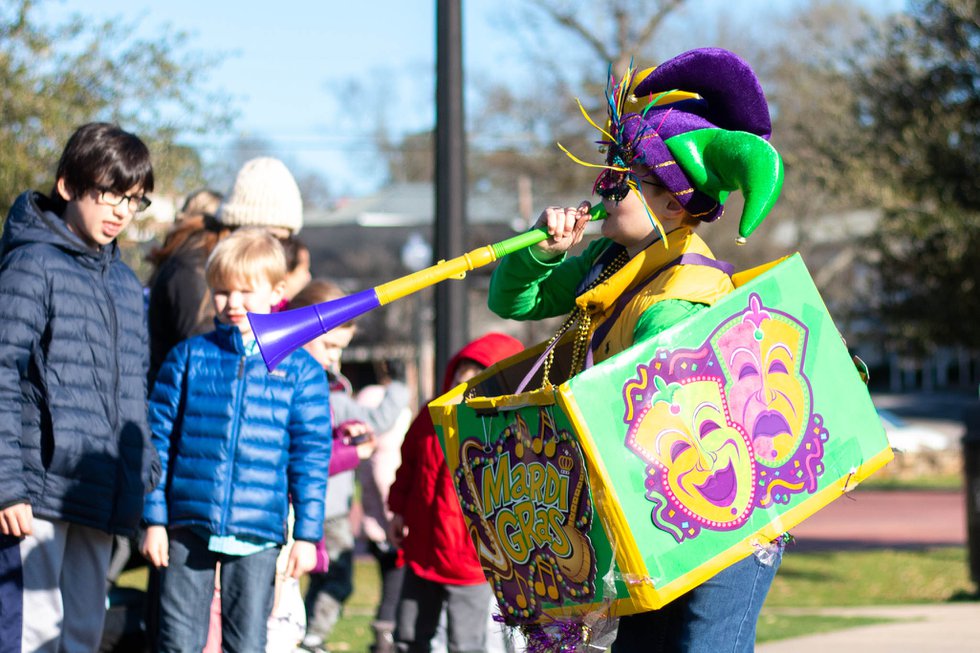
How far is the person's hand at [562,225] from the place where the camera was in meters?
3.19

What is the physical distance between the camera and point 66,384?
396cm

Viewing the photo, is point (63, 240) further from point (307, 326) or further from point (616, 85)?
point (616, 85)

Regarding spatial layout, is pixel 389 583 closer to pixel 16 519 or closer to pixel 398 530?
pixel 398 530

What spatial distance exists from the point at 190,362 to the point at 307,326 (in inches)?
48.1

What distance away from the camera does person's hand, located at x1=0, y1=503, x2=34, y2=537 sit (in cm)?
375

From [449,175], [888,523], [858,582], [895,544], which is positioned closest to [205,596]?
[449,175]

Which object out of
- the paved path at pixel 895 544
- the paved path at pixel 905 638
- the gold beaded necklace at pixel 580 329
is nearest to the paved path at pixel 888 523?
the paved path at pixel 895 544

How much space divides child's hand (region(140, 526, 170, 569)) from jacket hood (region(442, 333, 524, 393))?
67.3 inches

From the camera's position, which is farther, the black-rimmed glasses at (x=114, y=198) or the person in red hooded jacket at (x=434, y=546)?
the person in red hooded jacket at (x=434, y=546)

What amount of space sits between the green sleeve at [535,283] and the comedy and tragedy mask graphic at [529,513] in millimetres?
451

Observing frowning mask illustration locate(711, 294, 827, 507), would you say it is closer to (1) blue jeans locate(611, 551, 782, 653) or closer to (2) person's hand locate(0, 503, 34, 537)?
(1) blue jeans locate(611, 551, 782, 653)

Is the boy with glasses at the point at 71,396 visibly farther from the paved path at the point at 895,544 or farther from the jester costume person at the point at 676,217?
the paved path at the point at 895,544

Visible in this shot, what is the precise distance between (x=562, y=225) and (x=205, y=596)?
1.81 metres

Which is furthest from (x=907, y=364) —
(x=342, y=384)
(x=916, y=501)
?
(x=342, y=384)
